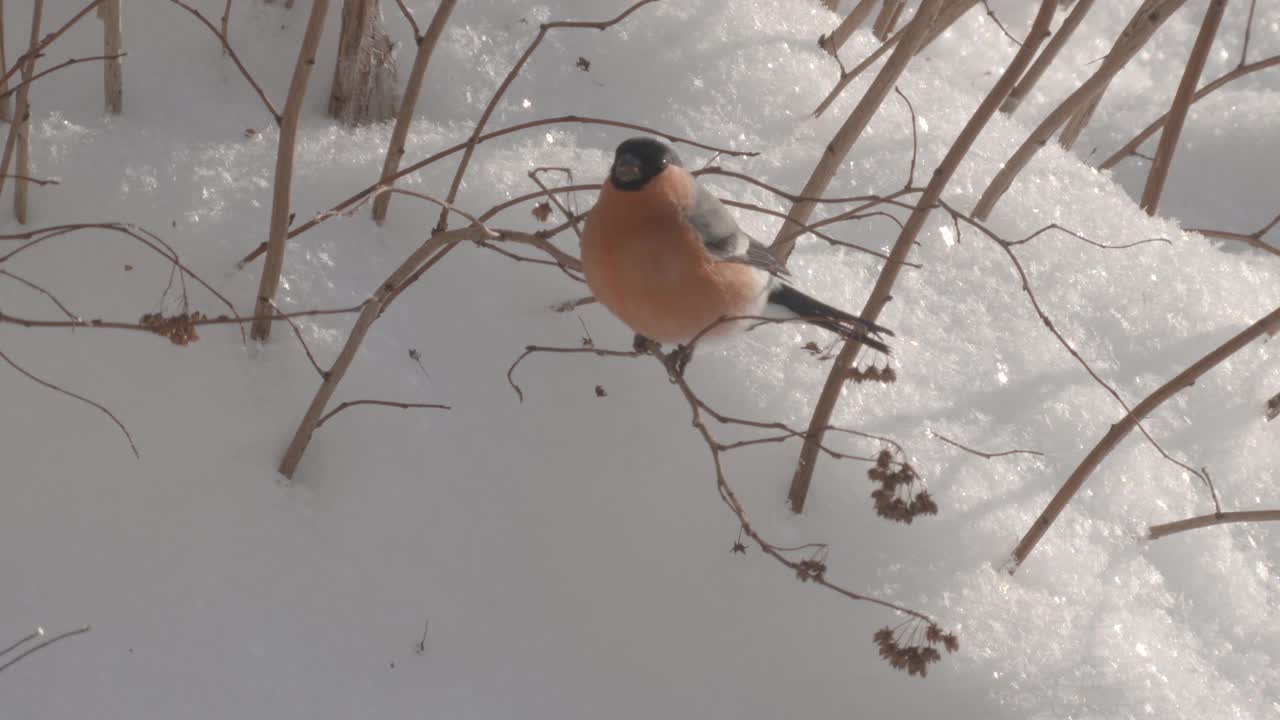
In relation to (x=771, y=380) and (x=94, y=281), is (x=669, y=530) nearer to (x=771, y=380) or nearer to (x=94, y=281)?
(x=771, y=380)

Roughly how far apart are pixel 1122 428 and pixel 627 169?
1.03 m

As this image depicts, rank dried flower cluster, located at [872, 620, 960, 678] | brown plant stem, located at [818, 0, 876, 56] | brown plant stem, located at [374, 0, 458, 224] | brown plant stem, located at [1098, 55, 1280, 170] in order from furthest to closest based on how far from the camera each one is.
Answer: brown plant stem, located at [818, 0, 876, 56], brown plant stem, located at [1098, 55, 1280, 170], brown plant stem, located at [374, 0, 458, 224], dried flower cluster, located at [872, 620, 960, 678]

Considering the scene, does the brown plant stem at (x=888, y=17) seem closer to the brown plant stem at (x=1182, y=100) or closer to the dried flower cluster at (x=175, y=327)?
the brown plant stem at (x=1182, y=100)

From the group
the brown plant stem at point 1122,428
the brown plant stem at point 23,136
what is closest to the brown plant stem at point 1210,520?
the brown plant stem at point 1122,428

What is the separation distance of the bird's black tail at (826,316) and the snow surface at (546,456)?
0.27 m

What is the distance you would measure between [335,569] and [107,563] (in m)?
0.36

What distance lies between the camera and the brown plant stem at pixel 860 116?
204cm

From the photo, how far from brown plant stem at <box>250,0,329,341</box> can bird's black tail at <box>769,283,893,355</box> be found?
903 millimetres

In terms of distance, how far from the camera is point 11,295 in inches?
76.5

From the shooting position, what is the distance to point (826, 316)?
6.40 feet

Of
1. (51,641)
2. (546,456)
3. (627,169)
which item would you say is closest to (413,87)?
(627,169)

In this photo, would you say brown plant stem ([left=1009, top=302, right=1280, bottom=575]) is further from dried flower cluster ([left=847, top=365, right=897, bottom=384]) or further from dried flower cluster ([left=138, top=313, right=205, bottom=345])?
dried flower cluster ([left=138, top=313, right=205, bottom=345])

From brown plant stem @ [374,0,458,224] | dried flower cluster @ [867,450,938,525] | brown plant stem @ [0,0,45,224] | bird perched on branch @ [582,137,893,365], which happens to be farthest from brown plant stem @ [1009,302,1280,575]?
brown plant stem @ [0,0,45,224]

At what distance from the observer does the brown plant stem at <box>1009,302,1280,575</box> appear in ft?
6.37
